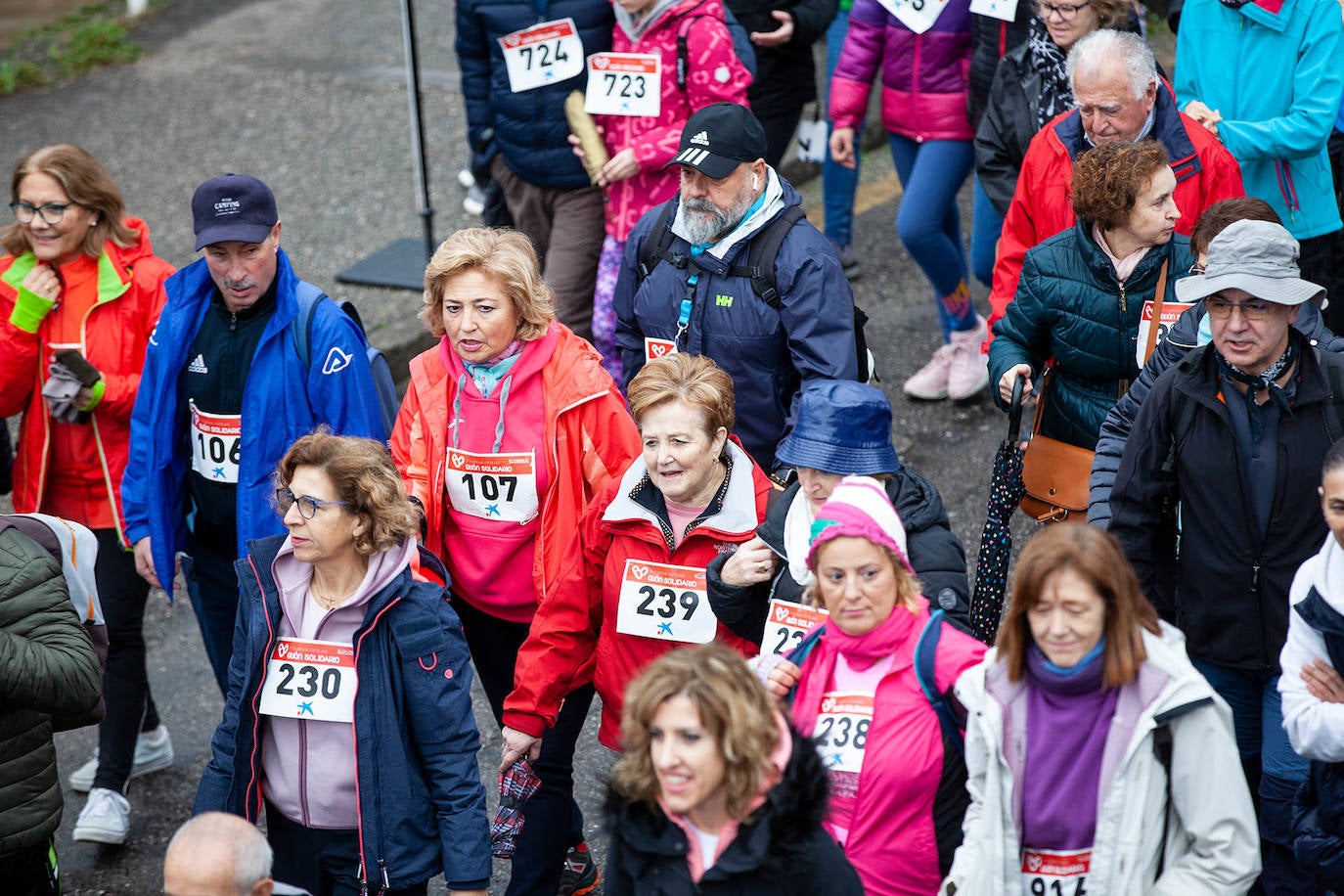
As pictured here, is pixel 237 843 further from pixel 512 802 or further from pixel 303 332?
pixel 303 332

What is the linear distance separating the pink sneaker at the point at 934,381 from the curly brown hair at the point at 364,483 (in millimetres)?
4071

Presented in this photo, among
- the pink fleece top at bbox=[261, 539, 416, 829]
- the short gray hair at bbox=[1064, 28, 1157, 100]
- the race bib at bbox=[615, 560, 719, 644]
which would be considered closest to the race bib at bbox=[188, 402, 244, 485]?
the pink fleece top at bbox=[261, 539, 416, 829]

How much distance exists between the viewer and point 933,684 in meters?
3.75

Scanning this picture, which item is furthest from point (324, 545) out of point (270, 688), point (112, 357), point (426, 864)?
point (112, 357)

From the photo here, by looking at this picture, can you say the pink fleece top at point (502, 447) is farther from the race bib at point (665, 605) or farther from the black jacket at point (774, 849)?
the black jacket at point (774, 849)

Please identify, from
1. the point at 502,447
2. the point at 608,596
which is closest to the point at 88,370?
the point at 502,447

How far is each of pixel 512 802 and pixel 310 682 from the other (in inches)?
32.3

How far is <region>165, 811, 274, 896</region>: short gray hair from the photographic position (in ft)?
11.3

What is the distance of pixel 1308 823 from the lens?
13.0ft

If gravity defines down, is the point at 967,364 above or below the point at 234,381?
below

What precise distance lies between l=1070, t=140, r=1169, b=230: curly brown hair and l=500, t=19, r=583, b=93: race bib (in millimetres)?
2639

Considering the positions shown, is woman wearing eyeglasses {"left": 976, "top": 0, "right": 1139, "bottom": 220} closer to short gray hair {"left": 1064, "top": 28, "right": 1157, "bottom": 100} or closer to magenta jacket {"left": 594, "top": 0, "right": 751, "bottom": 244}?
short gray hair {"left": 1064, "top": 28, "right": 1157, "bottom": 100}

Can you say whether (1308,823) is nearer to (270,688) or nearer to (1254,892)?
(1254,892)

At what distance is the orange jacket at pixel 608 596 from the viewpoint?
4594mm
